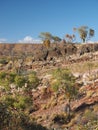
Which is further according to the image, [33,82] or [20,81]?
[33,82]

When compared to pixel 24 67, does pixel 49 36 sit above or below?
above

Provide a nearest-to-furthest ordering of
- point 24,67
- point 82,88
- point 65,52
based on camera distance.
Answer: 1. point 82,88
2. point 24,67
3. point 65,52

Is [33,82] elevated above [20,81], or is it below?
below

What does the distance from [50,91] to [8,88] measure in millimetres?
6025

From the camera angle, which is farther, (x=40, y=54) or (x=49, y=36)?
(x=49, y=36)

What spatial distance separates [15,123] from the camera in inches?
440

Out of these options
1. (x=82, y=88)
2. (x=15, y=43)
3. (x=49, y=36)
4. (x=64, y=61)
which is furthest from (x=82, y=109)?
(x=15, y=43)

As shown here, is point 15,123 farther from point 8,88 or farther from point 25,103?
point 8,88

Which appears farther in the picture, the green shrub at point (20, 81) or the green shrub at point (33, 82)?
the green shrub at point (33, 82)

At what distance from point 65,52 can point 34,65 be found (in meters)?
17.4

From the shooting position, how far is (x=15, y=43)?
174750 mm

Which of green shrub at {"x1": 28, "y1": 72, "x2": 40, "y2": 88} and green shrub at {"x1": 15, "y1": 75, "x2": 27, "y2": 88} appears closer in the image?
green shrub at {"x1": 15, "y1": 75, "x2": 27, "y2": 88}

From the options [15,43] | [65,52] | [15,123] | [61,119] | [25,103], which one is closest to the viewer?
[15,123]

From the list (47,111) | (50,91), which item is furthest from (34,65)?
(47,111)
